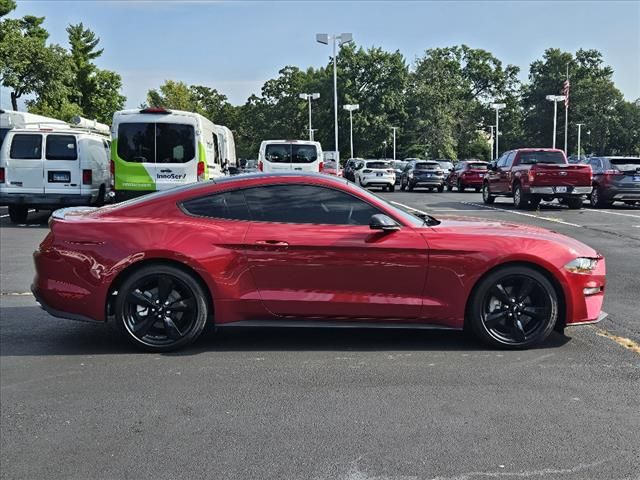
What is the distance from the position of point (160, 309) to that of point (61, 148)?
11504mm

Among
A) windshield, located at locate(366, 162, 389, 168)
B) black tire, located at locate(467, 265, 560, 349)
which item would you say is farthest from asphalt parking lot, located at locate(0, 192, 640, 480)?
windshield, located at locate(366, 162, 389, 168)

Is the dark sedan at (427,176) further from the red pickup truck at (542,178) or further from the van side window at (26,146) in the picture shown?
the van side window at (26,146)

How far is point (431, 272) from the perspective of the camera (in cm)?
535

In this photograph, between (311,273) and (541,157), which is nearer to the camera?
(311,273)

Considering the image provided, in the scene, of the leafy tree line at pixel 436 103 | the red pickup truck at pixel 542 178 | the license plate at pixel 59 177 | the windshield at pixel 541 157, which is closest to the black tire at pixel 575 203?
the red pickup truck at pixel 542 178

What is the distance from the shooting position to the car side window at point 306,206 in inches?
216

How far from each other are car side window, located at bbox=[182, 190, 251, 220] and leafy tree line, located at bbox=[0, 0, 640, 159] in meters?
71.0

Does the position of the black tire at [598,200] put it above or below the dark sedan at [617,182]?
below

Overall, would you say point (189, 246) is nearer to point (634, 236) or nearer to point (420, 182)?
point (634, 236)

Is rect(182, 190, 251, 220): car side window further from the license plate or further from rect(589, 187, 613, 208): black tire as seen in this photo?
rect(589, 187, 613, 208): black tire

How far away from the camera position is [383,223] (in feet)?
17.5

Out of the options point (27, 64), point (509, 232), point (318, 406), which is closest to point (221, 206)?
point (318, 406)

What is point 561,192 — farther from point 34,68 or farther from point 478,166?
point 34,68

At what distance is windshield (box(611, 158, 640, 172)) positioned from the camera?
20641 millimetres
